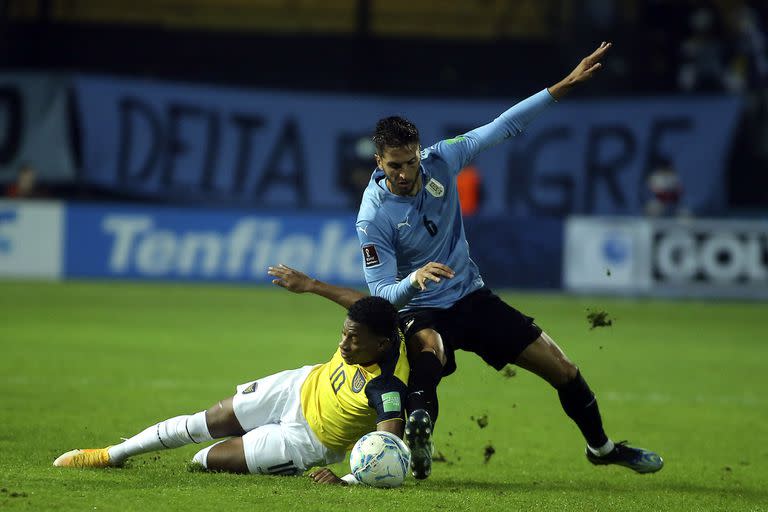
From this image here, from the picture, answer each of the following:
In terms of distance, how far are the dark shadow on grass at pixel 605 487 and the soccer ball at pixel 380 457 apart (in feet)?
2.00

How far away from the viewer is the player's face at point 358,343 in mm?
6227

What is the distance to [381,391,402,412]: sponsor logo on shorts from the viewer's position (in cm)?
618

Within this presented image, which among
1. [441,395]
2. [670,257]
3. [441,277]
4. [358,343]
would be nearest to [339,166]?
[670,257]

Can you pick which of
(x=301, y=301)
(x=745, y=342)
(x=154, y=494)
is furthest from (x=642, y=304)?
(x=154, y=494)

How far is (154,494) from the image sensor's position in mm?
5926

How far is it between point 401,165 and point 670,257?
13064 mm

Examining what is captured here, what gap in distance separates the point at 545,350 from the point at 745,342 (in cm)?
843

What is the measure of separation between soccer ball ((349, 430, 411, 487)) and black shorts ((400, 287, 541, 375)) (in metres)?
0.90

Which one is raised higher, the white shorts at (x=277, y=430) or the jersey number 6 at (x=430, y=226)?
the jersey number 6 at (x=430, y=226)

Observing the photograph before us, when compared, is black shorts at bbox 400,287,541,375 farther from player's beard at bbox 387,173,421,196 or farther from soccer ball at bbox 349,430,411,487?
soccer ball at bbox 349,430,411,487

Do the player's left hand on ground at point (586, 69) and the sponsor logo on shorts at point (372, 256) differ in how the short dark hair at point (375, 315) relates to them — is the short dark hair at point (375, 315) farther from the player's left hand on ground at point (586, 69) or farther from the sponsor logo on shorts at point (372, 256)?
the player's left hand on ground at point (586, 69)

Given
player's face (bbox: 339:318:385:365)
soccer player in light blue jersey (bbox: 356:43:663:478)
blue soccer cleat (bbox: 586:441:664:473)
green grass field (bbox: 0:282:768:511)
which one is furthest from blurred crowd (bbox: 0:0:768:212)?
player's face (bbox: 339:318:385:365)

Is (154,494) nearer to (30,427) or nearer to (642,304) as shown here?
(30,427)

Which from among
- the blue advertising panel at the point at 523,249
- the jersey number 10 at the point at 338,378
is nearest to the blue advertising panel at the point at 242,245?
the blue advertising panel at the point at 523,249
